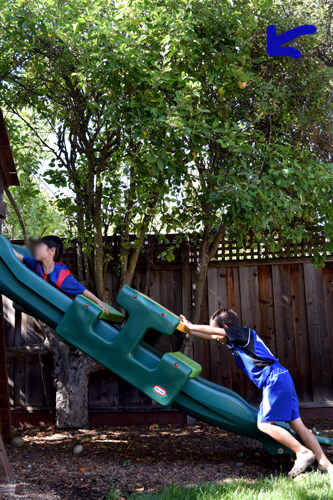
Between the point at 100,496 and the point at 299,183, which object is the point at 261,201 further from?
the point at 100,496

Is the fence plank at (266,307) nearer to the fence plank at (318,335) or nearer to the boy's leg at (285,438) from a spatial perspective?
the fence plank at (318,335)

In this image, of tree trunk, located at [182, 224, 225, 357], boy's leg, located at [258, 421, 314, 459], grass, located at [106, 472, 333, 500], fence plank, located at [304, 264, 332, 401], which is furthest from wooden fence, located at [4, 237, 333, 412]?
grass, located at [106, 472, 333, 500]

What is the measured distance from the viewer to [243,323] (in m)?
5.36

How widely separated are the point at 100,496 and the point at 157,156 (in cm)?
260

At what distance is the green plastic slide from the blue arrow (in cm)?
277

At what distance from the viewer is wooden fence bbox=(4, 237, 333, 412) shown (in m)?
5.23

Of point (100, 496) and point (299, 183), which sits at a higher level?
point (299, 183)

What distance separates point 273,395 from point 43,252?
2222 mm

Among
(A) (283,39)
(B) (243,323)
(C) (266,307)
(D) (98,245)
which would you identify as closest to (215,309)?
(B) (243,323)

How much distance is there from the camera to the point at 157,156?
12.2ft

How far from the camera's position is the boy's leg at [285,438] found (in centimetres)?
313

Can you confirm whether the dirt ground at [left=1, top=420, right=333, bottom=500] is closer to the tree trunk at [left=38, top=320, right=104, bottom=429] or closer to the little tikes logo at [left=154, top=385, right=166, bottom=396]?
the tree trunk at [left=38, top=320, right=104, bottom=429]

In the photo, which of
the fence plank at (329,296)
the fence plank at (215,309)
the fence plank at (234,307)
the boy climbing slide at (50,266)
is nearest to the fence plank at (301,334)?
the fence plank at (329,296)

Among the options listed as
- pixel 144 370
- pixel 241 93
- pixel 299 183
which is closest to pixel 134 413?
pixel 144 370
